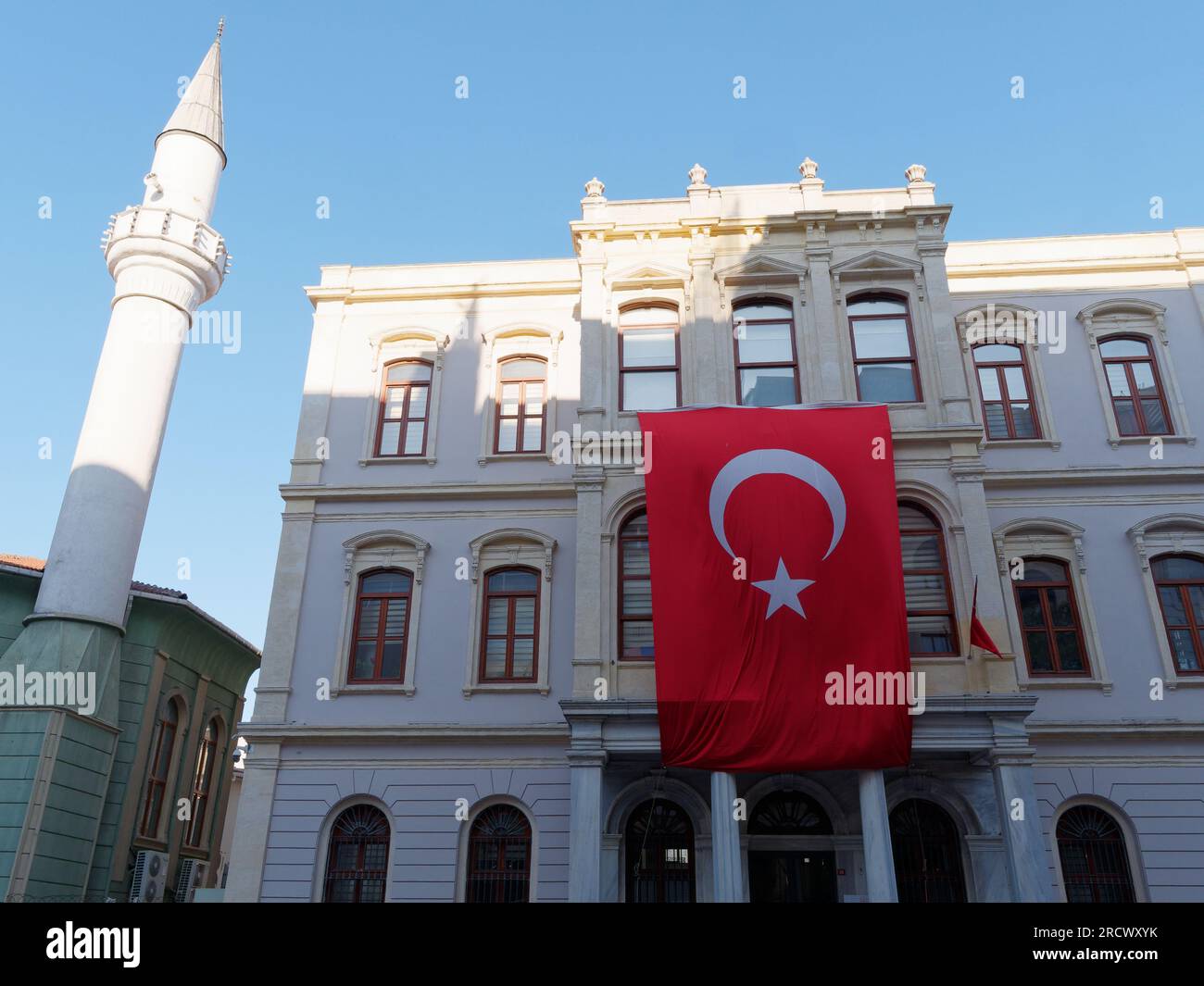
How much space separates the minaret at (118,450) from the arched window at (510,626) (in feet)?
24.6

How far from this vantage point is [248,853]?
1599cm

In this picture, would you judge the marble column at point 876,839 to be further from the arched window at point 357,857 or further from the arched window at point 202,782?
the arched window at point 202,782

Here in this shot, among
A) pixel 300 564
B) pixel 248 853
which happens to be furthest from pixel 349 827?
pixel 300 564

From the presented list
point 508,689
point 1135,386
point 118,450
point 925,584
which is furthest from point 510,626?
point 1135,386

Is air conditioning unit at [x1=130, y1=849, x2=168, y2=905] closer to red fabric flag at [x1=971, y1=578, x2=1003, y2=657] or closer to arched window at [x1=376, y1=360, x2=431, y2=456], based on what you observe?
arched window at [x1=376, y1=360, x2=431, y2=456]

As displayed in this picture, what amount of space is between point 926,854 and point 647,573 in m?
6.59

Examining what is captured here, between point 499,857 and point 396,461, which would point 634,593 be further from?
point 396,461

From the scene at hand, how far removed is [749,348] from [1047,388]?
612 centimetres

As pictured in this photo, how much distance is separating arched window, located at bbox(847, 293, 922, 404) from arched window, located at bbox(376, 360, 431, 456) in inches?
352

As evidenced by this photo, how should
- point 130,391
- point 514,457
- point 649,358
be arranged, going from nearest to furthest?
point 649,358 → point 514,457 → point 130,391

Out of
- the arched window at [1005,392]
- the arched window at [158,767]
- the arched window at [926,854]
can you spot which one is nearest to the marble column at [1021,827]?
the arched window at [926,854]

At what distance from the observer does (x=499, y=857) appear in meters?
15.9

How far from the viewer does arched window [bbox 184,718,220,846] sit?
2233cm
